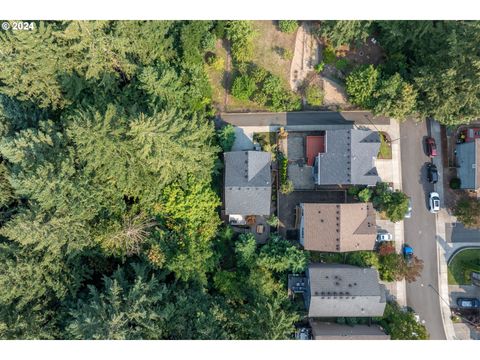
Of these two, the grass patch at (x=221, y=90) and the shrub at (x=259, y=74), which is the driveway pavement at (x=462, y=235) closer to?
the grass patch at (x=221, y=90)

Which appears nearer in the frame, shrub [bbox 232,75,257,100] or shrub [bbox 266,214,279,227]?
shrub [bbox 266,214,279,227]

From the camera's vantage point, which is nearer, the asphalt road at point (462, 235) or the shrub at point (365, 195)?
the shrub at point (365, 195)

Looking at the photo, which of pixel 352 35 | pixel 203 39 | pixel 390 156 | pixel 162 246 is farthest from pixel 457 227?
pixel 203 39

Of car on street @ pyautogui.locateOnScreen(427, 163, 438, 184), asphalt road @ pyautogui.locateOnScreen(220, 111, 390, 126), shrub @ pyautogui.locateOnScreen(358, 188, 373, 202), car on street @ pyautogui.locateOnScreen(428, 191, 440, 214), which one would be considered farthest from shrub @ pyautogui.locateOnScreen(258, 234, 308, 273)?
car on street @ pyautogui.locateOnScreen(427, 163, 438, 184)

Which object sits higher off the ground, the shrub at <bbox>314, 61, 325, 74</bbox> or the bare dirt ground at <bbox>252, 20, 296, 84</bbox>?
the bare dirt ground at <bbox>252, 20, 296, 84</bbox>

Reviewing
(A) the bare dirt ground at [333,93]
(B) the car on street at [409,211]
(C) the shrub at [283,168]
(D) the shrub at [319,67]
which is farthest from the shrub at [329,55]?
(B) the car on street at [409,211]

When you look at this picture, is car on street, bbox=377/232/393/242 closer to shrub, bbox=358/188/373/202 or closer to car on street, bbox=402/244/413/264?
car on street, bbox=402/244/413/264

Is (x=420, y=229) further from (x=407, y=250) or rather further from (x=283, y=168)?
(x=283, y=168)

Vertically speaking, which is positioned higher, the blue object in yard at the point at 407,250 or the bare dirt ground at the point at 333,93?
the bare dirt ground at the point at 333,93
